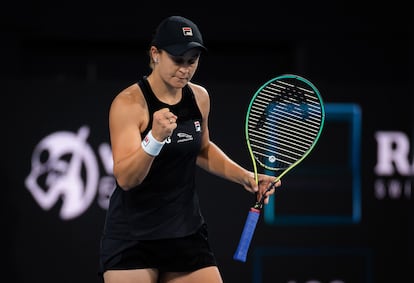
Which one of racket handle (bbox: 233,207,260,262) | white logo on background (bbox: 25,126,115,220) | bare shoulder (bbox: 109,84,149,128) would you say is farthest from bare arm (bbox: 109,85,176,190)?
white logo on background (bbox: 25,126,115,220)

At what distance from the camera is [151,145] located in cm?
292

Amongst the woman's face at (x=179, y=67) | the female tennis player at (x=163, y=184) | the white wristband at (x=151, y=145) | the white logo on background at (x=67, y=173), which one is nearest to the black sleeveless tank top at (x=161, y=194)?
the female tennis player at (x=163, y=184)

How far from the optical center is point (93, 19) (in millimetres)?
6301

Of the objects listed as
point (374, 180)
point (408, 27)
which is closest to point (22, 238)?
point (374, 180)

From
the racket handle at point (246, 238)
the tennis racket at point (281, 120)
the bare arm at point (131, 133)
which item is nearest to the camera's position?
the bare arm at point (131, 133)

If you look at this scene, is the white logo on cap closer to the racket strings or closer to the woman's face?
the woman's face

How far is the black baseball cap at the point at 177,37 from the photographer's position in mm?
3109

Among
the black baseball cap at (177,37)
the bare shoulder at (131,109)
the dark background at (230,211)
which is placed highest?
the black baseball cap at (177,37)

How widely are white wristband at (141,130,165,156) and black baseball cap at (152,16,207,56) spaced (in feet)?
1.18

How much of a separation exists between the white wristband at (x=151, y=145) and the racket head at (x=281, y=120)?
0.58 metres

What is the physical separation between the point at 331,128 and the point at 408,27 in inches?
76.5

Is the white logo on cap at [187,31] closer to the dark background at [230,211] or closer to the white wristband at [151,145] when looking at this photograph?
the white wristband at [151,145]

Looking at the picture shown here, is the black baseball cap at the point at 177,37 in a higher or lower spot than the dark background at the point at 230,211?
higher

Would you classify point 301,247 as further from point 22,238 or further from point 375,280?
point 22,238
